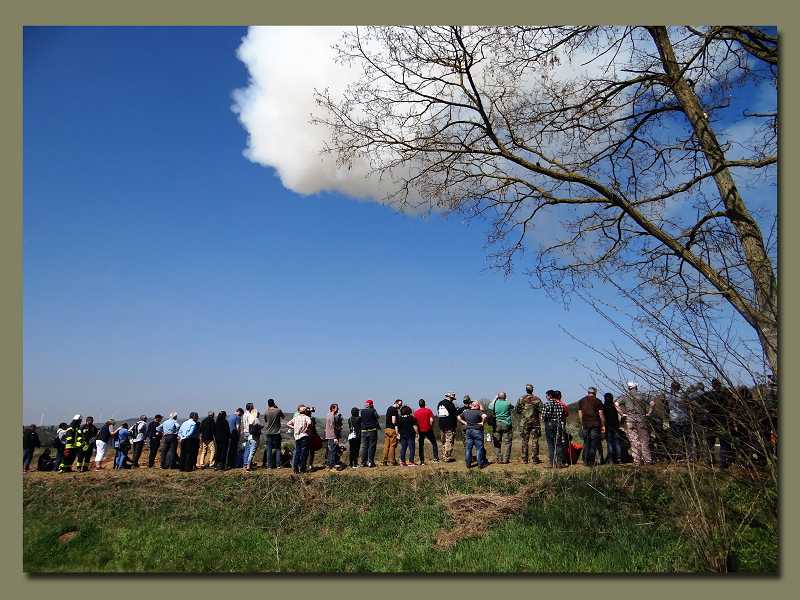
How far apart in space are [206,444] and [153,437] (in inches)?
57.4

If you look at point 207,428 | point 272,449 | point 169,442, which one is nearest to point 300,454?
point 272,449

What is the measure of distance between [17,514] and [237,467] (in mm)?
7637

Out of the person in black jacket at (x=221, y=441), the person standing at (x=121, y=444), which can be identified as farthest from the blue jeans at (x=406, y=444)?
the person standing at (x=121, y=444)

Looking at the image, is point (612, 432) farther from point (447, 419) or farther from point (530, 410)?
point (447, 419)

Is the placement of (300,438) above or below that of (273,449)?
above

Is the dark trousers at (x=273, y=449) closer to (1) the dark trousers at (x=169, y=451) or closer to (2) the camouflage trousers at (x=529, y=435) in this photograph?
(1) the dark trousers at (x=169, y=451)

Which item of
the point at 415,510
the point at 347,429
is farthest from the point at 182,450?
the point at 415,510

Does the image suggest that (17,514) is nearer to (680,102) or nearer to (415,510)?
(415,510)

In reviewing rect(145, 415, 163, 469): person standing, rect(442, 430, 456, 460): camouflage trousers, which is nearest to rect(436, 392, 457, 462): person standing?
rect(442, 430, 456, 460): camouflage trousers

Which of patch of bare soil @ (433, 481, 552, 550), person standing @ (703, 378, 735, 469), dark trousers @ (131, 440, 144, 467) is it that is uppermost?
person standing @ (703, 378, 735, 469)

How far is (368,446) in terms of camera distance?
543 inches

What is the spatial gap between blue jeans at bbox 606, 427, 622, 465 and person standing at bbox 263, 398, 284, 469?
766 cm

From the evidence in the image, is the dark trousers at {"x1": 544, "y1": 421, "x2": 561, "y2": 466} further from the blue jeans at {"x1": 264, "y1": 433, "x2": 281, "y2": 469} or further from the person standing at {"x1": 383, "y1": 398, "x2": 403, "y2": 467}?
the blue jeans at {"x1": 264, "y1": 433, "x2": 281, "y2": 469}

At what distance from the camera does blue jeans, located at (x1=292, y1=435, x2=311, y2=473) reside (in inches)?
511
